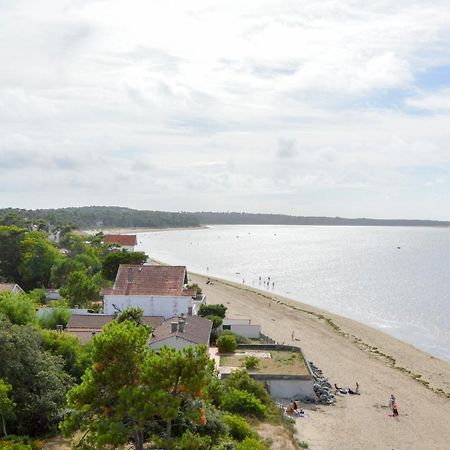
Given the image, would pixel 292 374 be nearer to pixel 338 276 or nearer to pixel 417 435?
pixel 417 435

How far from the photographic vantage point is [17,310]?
3170cm

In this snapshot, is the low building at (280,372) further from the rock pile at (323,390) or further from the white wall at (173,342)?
the white wall at (173,342)

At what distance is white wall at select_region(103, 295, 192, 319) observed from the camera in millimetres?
42594

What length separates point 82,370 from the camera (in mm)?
27734

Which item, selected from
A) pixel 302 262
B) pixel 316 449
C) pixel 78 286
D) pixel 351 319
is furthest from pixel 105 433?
pixel 302 262

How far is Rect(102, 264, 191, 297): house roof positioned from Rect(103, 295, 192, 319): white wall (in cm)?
47

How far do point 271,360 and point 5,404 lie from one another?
19908 millimetres

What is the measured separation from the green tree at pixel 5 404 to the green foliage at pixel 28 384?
2.72 feet

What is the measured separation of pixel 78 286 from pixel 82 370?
803 inches

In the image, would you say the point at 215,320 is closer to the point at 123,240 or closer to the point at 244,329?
the point at 244,329

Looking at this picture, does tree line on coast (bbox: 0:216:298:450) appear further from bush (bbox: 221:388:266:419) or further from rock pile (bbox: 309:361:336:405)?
rock pile (bbox: 309:361:336:405)

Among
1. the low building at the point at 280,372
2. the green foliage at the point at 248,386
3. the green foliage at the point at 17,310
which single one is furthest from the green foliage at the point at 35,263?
the green foliage at the point at 248,386

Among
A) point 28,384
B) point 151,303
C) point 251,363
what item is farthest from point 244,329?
point 28,384

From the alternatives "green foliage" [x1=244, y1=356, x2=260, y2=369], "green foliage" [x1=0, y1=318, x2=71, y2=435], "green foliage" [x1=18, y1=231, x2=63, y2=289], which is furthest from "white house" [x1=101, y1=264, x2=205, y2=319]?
"green foliage" [x1=0, y1=318, x2=71, y2=435]
